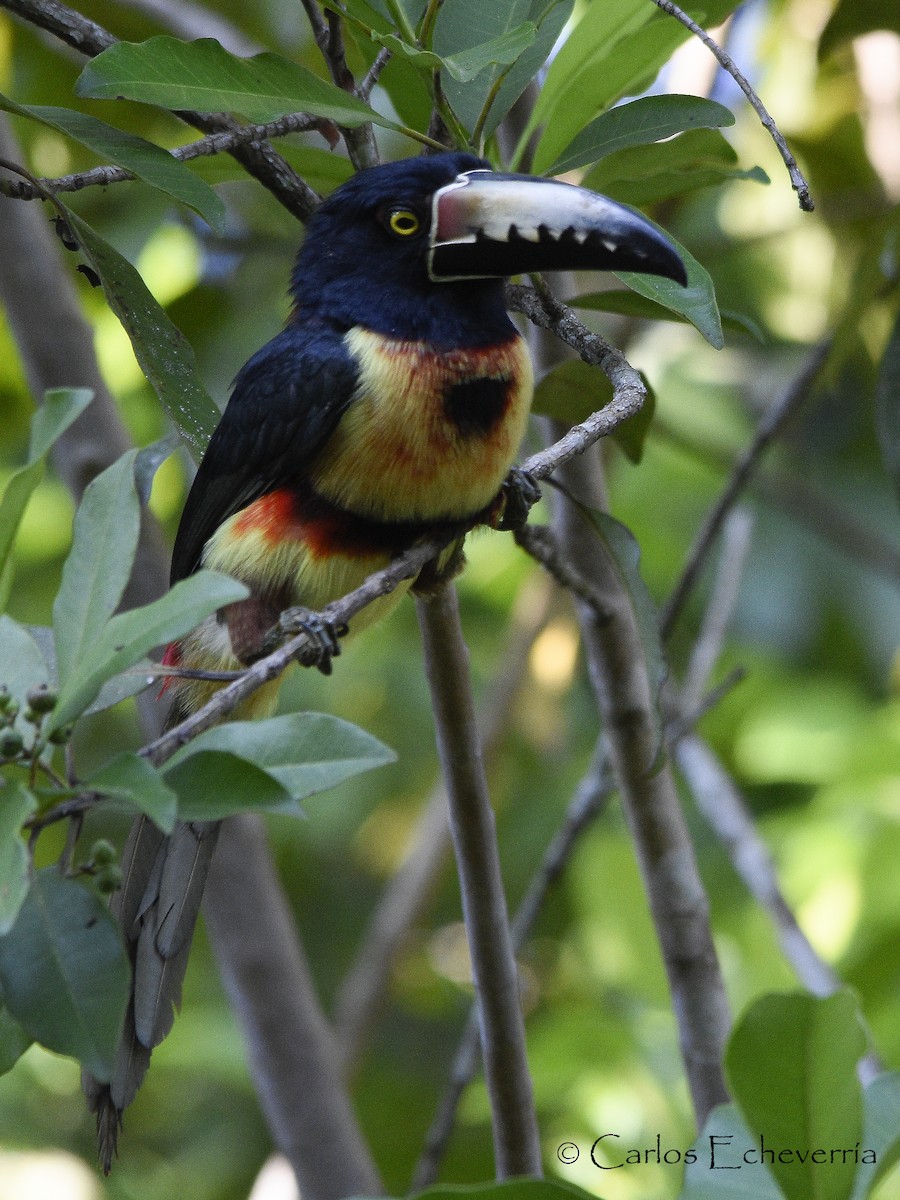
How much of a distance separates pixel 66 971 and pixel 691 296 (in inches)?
46.2

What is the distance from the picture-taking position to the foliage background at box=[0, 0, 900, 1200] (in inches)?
125

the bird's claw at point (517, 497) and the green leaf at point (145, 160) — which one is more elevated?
the green leaf at point (145, 160)

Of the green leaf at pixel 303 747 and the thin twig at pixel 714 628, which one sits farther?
the thin twig at pixel 714 628

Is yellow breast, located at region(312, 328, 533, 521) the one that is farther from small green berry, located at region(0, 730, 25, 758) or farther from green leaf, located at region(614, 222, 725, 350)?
small green berry, located at region(0, 730, 25, 758)

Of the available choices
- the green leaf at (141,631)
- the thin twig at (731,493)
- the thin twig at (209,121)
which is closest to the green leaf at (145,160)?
the thin twig at (209,121)

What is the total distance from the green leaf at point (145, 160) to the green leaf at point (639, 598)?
75cm

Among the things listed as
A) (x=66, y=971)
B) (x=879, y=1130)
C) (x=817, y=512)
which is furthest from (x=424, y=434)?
(x=817, y=512)

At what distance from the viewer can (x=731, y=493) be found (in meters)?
2.64

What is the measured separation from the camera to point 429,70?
1.89 metres

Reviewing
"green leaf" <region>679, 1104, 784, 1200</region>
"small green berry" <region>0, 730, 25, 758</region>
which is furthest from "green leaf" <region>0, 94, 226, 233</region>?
"green leaf" <region>679, 1104, 784, 1200</region>

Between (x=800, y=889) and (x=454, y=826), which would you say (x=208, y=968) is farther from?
(x=454, y=826)

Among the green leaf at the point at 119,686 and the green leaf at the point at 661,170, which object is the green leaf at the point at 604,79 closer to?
the green leaf at the point at 661,170

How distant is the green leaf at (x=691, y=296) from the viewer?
178 centimetres

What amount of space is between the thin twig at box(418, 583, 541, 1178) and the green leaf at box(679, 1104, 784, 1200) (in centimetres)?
47
